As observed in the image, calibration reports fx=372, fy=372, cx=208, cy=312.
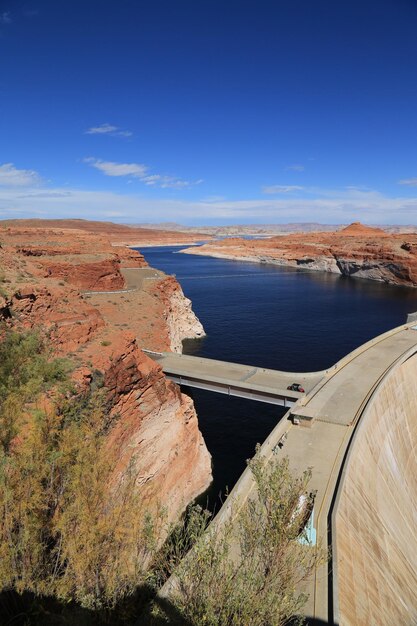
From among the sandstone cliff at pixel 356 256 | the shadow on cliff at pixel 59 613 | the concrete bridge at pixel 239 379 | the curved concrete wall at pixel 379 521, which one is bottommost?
the curved concrete wall at pixel 379 521

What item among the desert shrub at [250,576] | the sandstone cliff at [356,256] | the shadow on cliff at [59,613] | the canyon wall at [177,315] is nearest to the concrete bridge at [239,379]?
the canyon wall at [177,315]

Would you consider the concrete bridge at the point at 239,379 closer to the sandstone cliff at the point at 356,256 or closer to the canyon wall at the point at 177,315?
the canyon wall at the point at 177,315

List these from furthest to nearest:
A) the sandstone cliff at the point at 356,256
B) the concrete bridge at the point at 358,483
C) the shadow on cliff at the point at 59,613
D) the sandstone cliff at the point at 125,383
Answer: the sandstone cliff at the point at 356,256, the sandstone cliff at the point at 125,383, the concrete bridge at the point at 358,483, the shadow on cliff at the point at 59,613

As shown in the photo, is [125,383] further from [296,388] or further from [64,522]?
[296,388]

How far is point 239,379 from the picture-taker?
34406 millimetres

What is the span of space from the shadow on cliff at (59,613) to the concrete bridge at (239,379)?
21.9 metres

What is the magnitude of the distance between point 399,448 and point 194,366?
19.2 metres

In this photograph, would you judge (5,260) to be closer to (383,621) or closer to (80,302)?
(80,302)

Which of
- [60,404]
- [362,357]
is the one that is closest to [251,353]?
[362,357]

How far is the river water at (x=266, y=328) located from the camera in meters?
35.4

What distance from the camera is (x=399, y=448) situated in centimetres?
3016

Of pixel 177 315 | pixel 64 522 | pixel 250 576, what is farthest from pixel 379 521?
pixel 177 315

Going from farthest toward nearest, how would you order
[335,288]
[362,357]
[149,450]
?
[335,288], [362,357], [149,450]

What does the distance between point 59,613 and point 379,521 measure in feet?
60.9
